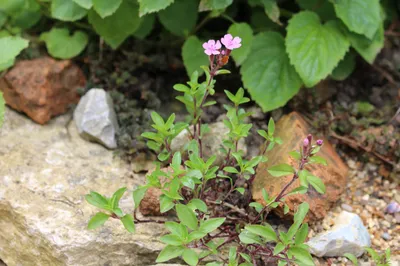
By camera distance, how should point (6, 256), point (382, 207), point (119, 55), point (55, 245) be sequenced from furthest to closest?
point (119, 55)
point (382, 207)
point (6, 256)
point (55, 245)

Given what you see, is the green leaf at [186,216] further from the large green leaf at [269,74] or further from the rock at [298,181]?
the large green leaf at [269,74]

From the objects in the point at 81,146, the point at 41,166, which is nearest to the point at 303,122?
the point at 81,146

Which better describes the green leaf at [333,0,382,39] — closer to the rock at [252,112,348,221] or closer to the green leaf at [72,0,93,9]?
the rock at [252,112,348,221]

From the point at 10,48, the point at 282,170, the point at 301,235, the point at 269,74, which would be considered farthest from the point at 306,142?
the point at 10,48

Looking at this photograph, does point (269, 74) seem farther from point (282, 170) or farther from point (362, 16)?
point (282, 170)

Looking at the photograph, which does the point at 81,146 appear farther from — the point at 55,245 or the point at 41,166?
the point at 55,245

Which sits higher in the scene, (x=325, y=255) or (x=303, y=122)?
(x=303, y=122)
